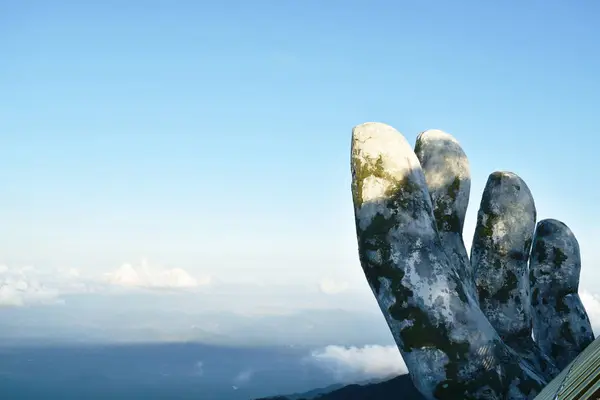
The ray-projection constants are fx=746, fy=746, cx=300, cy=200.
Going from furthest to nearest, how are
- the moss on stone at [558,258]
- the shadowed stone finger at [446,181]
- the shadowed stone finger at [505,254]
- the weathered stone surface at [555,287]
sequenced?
the moss on stone at [558,258], the weathered stone surface at [555,287], the shadowed stone finger at [505,254], the shadowed stone finger at [446,181]

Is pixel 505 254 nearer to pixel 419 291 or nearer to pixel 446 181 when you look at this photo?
pixel 446 181

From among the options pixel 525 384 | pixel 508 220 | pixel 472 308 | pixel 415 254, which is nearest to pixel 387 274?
pixel 415 254

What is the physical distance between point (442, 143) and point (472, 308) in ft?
19.7

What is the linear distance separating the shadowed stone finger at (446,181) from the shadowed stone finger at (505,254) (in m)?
2.02

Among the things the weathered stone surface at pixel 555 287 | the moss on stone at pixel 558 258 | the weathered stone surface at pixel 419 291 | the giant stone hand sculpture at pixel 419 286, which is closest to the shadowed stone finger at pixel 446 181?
the giant stone hand sculpture at pixel 419 286

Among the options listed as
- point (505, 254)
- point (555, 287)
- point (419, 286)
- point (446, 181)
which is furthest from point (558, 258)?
point (419, 286)

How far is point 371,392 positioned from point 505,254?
8.23 metres

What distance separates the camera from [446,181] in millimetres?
19641

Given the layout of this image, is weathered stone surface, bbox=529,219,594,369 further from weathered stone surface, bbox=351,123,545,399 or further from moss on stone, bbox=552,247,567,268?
weathered stone surface, bbox=351,123,545,399

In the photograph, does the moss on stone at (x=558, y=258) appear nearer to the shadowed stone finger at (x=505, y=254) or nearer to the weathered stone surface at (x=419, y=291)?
the shadowed stone finger at (x=505, y=254)

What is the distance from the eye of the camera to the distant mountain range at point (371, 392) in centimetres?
2486

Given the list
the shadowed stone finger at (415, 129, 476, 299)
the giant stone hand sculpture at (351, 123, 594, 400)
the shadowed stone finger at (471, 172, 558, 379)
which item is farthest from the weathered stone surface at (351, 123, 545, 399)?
the shadowed stone finger at (471, 172, 558, 379)

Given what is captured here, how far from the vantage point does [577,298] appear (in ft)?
76.3

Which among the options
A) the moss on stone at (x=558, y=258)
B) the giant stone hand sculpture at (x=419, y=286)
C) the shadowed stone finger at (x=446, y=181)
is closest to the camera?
the giant stone hand sculpture at (x=419, y=286)
